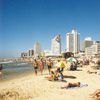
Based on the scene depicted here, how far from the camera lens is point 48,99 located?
984cm

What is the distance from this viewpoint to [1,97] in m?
10.4

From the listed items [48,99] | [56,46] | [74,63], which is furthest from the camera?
[56,46]

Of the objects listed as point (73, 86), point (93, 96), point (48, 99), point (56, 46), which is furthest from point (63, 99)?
point (56, 46)

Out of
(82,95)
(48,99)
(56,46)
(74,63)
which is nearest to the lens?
(48,99)

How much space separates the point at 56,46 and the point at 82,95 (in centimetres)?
7492

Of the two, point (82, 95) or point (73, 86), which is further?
A: point (73, 86)

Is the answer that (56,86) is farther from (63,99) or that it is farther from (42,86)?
(63,99)

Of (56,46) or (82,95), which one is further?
(56,46)

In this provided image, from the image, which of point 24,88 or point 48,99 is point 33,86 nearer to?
point 24,88

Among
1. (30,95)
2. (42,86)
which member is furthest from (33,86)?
(30,95)

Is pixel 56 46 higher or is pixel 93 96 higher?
pixel 56 46

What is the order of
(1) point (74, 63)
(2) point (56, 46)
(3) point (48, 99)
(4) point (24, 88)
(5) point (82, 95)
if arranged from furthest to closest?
1. (2) point (56, 46)
2. (1) point (74, 63)
3. (4) point (24, 88)
4. (5) point (82, 95)
5. (3) point (48, 99)

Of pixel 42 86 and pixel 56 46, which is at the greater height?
pixel 56 46

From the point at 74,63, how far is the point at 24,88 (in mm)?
12420
